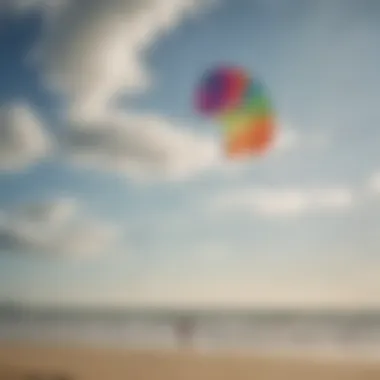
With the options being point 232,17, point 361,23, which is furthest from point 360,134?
point 232,17

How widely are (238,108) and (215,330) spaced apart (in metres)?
0.37

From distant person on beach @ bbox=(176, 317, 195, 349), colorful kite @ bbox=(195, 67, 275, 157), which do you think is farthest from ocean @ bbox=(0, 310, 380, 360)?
colorful kite @ bbox=(195, 67, 275, 157)

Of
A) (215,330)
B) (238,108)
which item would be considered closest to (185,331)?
(215,330)

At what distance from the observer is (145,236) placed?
1.21 m

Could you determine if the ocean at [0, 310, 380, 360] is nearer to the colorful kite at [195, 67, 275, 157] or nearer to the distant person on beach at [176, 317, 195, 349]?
the distant person on beach at [176, 317, 195, 349]

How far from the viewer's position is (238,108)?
3.97ft

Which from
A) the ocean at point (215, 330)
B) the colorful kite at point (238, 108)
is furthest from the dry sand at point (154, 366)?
the colorful kite at point (238, 108)

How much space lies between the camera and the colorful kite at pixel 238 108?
1.20 m

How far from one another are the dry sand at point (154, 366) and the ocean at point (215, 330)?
0.02 m

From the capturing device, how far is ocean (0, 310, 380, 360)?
3.72 ft

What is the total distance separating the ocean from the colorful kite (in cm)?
28

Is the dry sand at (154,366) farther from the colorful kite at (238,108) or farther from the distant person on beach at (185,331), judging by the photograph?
the colorful kite at (238,108)

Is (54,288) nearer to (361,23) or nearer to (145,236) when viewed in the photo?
(145,236)

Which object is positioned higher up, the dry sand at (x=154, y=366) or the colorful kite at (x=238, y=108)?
the colorful kite at (x=238, y=108)
